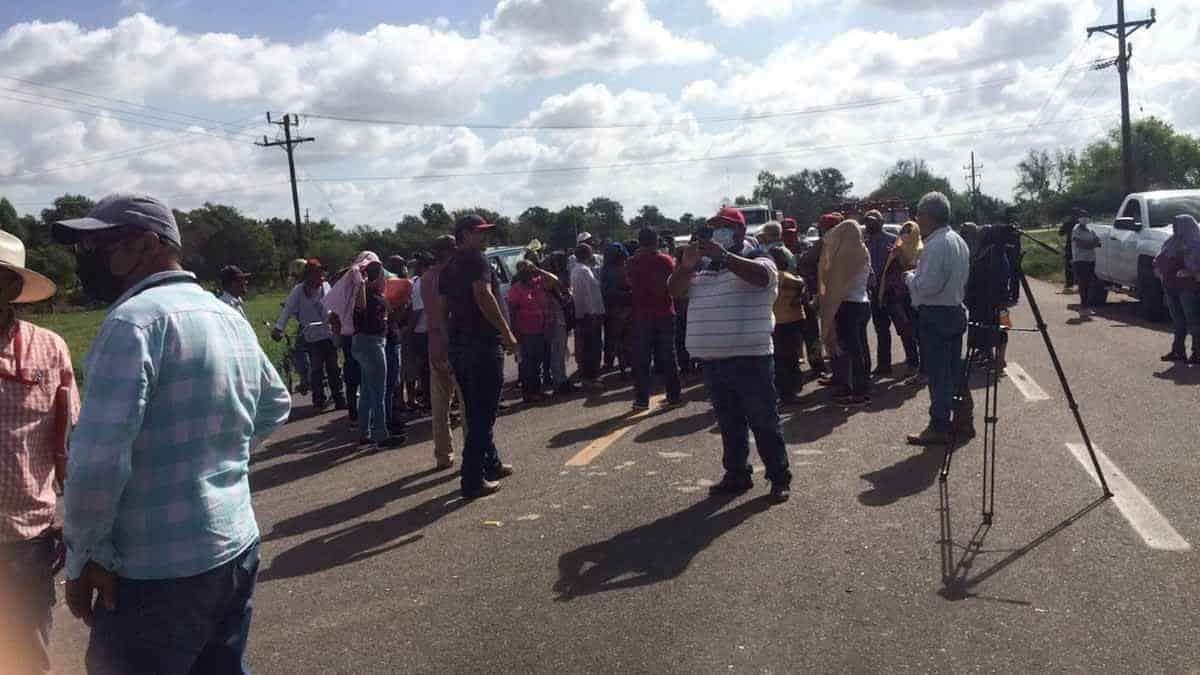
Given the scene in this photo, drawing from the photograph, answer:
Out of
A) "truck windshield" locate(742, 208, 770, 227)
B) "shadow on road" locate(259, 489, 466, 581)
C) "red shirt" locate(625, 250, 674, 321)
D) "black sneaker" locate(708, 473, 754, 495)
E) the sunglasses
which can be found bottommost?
"shadow on road" locate(259, 489, 466, 581)

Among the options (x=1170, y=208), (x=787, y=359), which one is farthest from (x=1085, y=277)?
(x=787, y=359)

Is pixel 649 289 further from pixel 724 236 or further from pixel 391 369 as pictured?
pixel 724 236

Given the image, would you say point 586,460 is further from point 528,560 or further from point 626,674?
point 626,674

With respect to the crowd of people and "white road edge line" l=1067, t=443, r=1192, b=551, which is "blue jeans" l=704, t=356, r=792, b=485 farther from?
"white road edge line" l=1067, t=443, r=1192, b=551

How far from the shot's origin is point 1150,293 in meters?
14.6

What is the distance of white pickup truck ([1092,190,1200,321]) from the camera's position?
Result: 48.0 feet

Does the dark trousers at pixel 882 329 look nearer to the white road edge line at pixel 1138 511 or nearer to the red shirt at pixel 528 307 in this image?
the red shirt at pixel 528 307

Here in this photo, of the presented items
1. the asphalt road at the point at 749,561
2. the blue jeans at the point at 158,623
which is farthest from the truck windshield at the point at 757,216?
the blue jeans at the point at 158,623

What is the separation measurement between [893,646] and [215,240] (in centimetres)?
6545

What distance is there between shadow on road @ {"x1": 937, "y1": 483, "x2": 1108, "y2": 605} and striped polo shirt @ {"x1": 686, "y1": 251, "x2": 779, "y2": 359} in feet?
4.90

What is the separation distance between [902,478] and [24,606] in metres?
5.16

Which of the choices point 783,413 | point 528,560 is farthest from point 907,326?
point 528,560

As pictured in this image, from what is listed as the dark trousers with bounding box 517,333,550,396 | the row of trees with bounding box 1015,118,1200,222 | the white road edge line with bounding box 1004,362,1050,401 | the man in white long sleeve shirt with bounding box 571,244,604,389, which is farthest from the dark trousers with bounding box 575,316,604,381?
the row of trees with bounding box 1015,118,1200,222

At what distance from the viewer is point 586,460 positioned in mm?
7781
